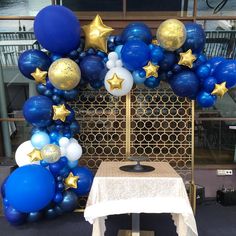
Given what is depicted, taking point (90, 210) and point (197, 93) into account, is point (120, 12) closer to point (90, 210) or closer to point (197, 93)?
point (197, 93)

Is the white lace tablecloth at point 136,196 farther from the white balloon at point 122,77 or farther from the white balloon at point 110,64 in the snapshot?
the white balloon at point 110,64

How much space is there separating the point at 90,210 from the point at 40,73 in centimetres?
137

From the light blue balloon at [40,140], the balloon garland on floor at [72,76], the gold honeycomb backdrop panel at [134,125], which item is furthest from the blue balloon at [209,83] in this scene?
the light blue balloon at [40,140]

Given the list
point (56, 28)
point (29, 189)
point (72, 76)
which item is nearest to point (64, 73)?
point (72, 76)

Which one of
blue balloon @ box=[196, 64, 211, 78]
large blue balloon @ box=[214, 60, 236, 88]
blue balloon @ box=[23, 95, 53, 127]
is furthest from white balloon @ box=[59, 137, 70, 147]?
large blue balloon @ box=[214, 60, 236, 88]

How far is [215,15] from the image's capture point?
3682mm

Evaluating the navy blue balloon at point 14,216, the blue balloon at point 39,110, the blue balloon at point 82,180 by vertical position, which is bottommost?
the navy blue balloon at point 14,216

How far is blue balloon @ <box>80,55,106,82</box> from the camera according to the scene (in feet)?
9.20

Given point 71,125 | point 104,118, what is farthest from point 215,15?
point 71,125

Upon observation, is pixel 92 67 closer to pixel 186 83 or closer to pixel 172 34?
pixel 172 34

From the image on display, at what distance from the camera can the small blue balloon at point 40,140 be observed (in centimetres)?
292

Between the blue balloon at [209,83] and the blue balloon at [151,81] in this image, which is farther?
the blue balloon at [151,81]

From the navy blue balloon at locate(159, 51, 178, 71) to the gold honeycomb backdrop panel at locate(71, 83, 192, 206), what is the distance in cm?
61

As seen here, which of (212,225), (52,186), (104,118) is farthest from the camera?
(104,118)
